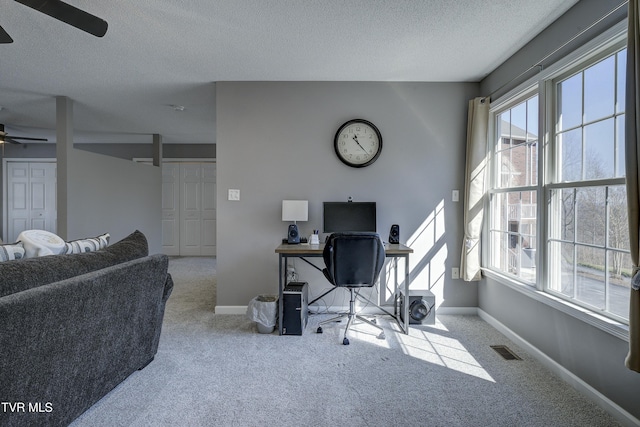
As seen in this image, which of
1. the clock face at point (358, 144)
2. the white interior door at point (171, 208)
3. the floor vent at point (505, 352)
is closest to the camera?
the floor vent at point (505, 352)

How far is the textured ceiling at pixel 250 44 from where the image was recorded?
2.18m

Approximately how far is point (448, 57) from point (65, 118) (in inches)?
176

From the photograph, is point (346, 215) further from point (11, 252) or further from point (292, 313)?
point (11, 252)

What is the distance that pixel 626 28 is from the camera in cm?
172

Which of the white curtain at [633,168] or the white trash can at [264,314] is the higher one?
the white curtain at [633,168]

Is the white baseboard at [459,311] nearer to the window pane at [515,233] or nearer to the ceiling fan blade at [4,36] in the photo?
the window pane at [515,233]

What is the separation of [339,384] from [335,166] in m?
2.10

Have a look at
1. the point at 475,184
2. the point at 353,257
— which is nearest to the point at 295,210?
the point at 353,257

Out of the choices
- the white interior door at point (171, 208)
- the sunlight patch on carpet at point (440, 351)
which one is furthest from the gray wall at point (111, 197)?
the sunlight patch on carpet at point (440, 351)

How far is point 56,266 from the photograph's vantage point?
1.63 m

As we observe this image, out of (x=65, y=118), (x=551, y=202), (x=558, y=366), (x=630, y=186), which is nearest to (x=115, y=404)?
(x=558, y=366)

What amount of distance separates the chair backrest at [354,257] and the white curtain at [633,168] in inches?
59.4

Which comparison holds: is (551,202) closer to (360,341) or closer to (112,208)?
(360,341)

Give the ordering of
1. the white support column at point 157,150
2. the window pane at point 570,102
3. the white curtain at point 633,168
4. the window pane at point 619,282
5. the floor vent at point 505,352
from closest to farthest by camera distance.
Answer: the white curtain at point 633,168 < the window pane at point 619,282 < the window pane at point 570,102 < the floor vent at point 505,352 < the white support column at point 157,150
